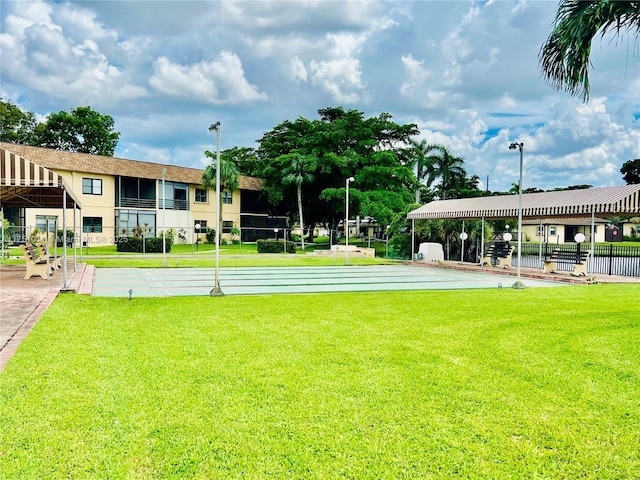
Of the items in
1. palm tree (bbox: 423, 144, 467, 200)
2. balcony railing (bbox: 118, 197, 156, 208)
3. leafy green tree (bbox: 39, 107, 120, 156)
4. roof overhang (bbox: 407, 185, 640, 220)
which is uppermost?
leafy green tree (bbox: 39, 107, 120, 156)

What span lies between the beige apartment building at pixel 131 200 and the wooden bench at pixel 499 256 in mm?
19637

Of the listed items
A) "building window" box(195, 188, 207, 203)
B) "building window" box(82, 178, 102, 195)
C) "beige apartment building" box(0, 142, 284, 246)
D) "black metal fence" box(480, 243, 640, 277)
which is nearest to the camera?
"black metal fence" box(480, 243, 640, 277)

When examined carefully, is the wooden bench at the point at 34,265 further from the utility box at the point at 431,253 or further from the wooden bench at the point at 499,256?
the utility box at the point at 431,253

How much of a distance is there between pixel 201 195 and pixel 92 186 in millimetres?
10994

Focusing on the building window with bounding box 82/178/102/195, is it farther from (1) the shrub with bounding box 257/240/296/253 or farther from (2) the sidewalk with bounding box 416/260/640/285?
(2) the sidewalk with bounding box 416/260/640/285

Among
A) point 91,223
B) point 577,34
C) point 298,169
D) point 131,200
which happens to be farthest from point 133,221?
point 577,34

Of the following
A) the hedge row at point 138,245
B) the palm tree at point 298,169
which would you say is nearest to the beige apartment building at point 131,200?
the hedge row at point 138,245

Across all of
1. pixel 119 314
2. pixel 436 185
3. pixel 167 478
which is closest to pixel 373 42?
pixel 119 314

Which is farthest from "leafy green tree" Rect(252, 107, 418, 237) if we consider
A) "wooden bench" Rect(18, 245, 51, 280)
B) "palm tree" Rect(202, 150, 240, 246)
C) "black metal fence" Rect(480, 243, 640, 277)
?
"wooden bench" Rect(18, 245, 51, 280)

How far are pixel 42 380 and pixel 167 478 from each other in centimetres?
252

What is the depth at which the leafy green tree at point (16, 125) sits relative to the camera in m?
49.4

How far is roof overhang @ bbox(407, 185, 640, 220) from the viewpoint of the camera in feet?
58.1

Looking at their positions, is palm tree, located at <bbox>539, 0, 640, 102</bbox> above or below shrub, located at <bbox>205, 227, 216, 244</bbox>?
above

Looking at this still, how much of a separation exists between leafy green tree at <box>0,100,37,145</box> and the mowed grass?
52080 millimetres
